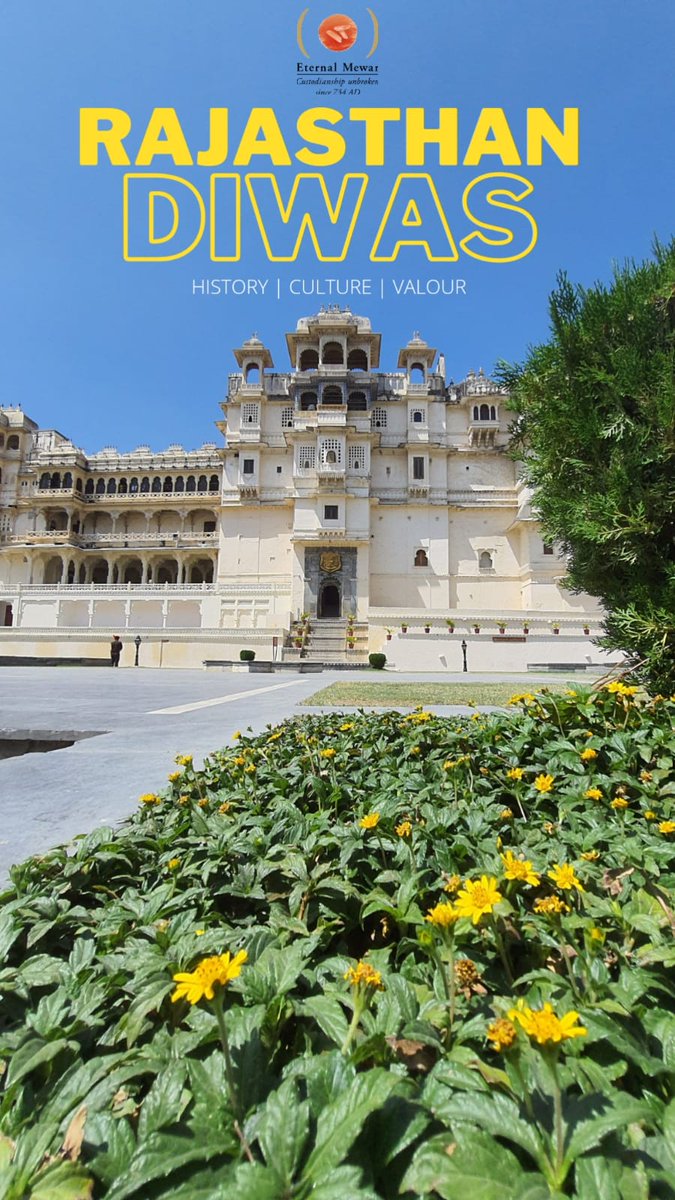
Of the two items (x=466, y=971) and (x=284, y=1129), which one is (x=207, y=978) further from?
(x=466, y=971)

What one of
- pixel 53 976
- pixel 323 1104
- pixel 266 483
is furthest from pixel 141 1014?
pixel 266 483

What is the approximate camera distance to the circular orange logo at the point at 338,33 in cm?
857

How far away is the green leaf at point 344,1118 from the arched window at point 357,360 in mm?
39020

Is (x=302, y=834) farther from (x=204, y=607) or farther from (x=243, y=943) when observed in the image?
(x=204, y=607)

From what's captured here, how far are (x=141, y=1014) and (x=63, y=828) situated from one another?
4.52 ft

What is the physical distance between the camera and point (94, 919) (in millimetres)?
1492

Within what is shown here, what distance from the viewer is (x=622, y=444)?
3.62 metres

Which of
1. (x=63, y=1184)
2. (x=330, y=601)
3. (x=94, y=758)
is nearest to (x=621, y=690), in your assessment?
(x=63, y=1184)

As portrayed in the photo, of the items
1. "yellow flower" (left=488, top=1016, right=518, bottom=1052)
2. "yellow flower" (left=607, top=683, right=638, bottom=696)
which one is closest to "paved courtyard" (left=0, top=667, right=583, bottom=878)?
"yellow flower" (left=488, top=1016, right=518, bottom=1052)

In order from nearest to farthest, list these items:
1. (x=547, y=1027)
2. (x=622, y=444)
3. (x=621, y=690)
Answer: (x=547, y=1027) → (x=621, y=690) → (x=622, y=444)

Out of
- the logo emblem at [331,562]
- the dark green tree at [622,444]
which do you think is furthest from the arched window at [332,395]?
the dark green tree at [622,444]

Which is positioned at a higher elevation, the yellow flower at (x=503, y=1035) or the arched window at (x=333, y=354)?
the arched window at (x=333, y=354)

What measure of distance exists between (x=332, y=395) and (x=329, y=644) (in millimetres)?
16082

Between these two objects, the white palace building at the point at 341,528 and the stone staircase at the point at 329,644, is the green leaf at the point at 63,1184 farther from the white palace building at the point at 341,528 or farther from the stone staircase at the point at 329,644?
the white palace building at the point at 341,528
